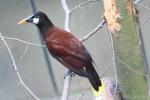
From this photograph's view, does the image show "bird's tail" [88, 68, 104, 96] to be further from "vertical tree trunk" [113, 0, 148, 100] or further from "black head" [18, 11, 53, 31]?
"black head" [18, 11, 53, 31]

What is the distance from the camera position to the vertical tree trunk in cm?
289

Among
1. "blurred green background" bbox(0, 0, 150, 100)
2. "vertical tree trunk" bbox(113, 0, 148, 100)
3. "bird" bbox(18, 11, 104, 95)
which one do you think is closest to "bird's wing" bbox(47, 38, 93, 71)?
"bird" bbox(18, 11, 104, 95)

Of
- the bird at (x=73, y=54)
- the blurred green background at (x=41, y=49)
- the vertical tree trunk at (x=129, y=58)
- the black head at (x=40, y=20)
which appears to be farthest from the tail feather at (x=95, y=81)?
the blurred green background at (x=41, y=49)

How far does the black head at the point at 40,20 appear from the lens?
10.1 ft

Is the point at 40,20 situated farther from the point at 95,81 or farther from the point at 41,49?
the point at 41,49

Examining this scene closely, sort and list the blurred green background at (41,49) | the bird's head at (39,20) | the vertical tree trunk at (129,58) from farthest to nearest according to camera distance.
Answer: the blurred green background at (41,49)
the bird's head at (39,20)
the vertical tree trunk at (129,58)

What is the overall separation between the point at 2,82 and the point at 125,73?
7.77 ft

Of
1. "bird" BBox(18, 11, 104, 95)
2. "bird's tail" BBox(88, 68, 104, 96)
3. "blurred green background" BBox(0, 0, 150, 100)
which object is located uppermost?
"bird" BBox(18, 11, 104, 95)

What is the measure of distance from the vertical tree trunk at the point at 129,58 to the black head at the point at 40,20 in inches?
18.0

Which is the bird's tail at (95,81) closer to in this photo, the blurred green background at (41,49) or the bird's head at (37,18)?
the bird's head at (37,18)

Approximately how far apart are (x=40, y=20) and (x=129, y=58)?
1.86 ft

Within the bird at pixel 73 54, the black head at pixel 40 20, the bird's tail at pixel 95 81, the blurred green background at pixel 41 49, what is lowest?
the blurred green background at pixel 41 49

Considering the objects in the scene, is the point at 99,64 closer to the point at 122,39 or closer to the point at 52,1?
the point at 52,1

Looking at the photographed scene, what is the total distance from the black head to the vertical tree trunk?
18.0 inches
